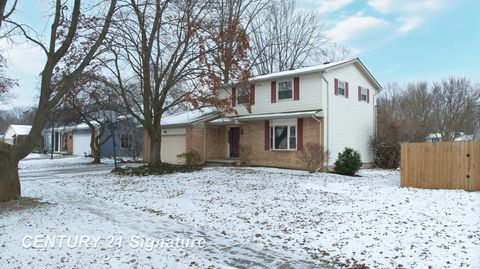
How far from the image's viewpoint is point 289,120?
2158 centimetres

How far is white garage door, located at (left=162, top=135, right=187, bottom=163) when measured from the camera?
2482cm

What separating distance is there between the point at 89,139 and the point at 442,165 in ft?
114

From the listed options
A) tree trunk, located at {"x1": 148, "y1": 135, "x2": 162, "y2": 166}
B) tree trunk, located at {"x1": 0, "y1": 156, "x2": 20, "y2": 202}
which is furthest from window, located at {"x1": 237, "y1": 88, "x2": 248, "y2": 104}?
tree trunk, located at {"x1": 0, "y1": 156, "x2": 20, "y2": 202}

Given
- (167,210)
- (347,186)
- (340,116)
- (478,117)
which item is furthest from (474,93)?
(167,210)

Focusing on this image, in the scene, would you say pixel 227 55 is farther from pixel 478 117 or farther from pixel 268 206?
pixel 478 117

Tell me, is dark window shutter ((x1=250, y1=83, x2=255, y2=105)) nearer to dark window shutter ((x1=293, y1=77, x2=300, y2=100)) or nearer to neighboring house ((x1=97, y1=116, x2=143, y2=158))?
dark window shutter ((x1=293, y1=77, x2=300, y2=100))

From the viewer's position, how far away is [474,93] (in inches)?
1615

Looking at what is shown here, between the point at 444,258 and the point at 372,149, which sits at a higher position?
the point at 372,149

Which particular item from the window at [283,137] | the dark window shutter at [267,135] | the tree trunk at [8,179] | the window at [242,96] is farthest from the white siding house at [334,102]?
the tree trunk at [8,179]

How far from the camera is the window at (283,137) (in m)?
21.4

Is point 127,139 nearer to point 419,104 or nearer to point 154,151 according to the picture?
point 154,151

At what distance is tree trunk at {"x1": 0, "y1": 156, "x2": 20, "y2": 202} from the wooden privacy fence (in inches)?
481

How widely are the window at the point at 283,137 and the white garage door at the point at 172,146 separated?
571cm

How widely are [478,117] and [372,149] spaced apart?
23.4m
